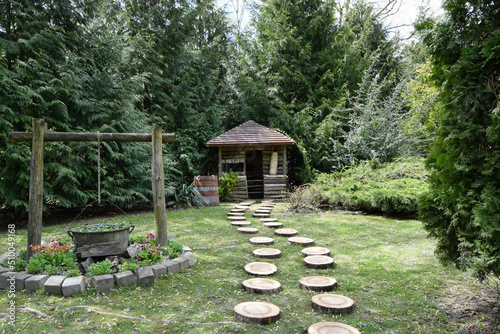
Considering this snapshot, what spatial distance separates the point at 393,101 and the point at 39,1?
1156cm

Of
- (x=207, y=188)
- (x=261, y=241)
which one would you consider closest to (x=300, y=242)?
(x=261, y=241)

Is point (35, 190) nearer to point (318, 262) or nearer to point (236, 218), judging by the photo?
point (318, 262)

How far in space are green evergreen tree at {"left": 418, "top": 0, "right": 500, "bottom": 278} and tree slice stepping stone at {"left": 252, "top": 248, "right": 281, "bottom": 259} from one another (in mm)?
2130

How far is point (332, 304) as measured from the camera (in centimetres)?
264

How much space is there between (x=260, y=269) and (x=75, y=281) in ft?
6.72

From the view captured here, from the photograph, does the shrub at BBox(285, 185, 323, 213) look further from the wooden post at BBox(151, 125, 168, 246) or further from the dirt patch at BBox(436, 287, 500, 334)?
the dirt patch at BBox(436, 287, 500, 334)

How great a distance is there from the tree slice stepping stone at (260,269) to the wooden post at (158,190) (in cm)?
127

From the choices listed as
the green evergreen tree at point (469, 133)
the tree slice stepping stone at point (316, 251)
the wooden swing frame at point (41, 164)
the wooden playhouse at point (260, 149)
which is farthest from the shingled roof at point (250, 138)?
the green evergreen tree at point (469, 133)

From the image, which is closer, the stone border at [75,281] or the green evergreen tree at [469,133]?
the green evergreen tree at [469,133]

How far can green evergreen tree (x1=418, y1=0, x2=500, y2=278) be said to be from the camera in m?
2.21

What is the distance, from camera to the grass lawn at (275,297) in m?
2.42

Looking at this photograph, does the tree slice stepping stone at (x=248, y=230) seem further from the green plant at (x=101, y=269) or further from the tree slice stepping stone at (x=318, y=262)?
the green plant at (x=101, y=269)

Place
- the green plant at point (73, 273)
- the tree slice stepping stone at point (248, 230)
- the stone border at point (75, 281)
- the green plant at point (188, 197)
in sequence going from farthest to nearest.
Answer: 1. the green plant at point (188, 197)
2. the tree slice stepping stone at point (248, 230)
3. the green plant at point (73, 273)
4. the stone border at point (75, 281)

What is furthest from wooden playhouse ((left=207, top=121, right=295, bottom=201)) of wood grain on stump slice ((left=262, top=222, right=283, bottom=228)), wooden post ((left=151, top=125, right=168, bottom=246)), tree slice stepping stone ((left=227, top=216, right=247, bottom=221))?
wooden post ((left=151, top=125, right=168, bottom=246))
